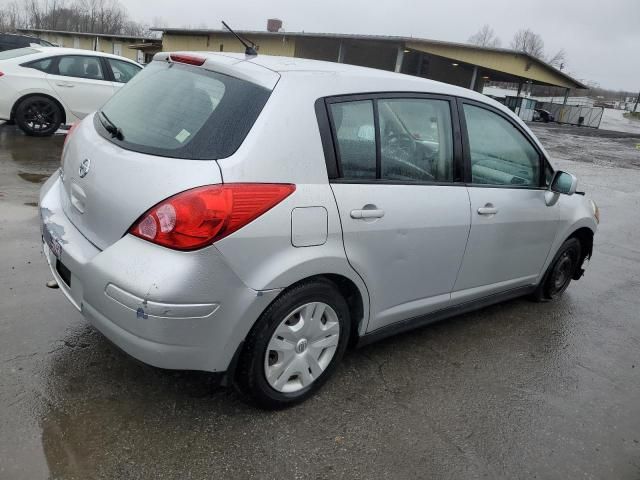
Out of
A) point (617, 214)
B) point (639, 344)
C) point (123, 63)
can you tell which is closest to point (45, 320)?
point (639, 344)

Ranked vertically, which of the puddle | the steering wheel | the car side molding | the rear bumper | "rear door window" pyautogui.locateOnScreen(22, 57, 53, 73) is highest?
the steering wheel

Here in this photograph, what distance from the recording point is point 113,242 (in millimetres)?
2361

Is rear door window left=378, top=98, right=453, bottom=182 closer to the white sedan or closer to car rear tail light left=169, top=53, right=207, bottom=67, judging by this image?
car rear tail light left=169, top=53, right=207, bottom=67

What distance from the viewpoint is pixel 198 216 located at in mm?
2178

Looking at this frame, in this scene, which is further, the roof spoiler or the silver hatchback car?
the roof spoiler

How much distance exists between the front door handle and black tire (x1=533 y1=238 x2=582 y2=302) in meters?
1.25

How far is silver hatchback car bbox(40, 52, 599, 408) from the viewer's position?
7.30ft

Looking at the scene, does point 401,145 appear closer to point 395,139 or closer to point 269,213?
point 395,139

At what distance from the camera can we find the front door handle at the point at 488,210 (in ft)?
11.0

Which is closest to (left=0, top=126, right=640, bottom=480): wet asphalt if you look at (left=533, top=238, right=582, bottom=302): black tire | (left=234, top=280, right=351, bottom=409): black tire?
(left=234, top=280, right=351, bottom=409): black tire

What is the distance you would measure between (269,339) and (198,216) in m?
0.69

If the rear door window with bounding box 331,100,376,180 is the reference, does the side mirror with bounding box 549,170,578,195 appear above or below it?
below

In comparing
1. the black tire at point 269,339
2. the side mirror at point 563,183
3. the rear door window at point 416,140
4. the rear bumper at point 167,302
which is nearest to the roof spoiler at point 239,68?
the rear door window at point 416,140

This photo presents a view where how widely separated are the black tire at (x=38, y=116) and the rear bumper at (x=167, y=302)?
7.53 m
